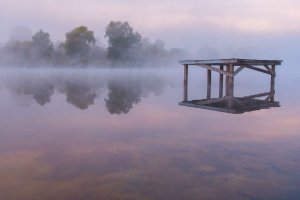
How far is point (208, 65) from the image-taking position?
60.1ft

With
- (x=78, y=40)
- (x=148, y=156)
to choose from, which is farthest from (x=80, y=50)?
(x=148, y=156)

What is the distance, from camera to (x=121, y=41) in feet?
292

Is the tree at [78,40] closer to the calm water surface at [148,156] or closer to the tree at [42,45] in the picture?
the tree at [42,45]

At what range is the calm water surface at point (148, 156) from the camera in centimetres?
634

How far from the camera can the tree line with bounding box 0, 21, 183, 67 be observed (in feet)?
287

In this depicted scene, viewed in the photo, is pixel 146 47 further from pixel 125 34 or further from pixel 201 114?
pixel 201 114

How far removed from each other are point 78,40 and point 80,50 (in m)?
2.73

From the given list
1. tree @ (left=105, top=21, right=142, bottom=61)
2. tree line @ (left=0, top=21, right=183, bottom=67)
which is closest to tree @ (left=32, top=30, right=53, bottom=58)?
tree line @ (left=0, top=21, right=183, bottom=67)

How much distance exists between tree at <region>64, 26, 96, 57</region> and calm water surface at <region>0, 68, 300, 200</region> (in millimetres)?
74243

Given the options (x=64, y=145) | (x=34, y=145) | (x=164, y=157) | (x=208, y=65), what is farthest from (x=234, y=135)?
(x=208, y=65)

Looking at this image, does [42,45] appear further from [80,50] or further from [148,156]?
[148,156]

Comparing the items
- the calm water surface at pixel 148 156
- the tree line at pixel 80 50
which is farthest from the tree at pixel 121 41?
the calm water surface at pixel 148 156

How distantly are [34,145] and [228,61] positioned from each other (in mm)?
9675

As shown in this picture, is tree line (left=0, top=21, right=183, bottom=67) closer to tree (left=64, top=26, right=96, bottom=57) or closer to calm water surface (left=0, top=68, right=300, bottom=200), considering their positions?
tree (left=64, top=26, right=96, bottom=57)
